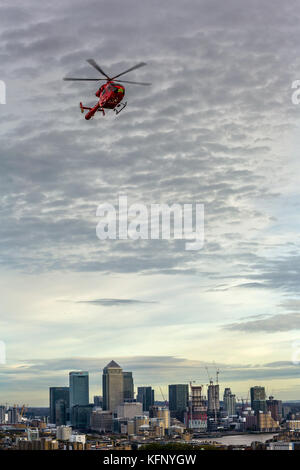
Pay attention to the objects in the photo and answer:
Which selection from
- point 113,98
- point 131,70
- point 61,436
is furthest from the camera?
point 61,436
